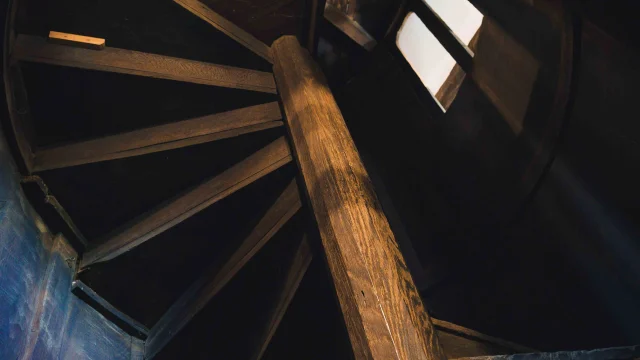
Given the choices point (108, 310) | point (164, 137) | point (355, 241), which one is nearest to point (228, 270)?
point (108, 310)

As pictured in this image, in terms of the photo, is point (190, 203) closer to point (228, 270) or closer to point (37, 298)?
point (228, 270)

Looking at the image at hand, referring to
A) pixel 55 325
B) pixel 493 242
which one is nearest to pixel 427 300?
pixel 493 242

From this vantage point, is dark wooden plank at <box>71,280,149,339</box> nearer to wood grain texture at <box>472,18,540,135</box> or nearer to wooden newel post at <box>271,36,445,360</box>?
wooden newel post at <box>271,36,445,360</box>

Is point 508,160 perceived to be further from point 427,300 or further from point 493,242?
point 427,300

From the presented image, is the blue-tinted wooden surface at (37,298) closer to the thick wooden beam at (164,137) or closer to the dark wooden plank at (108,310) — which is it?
the dark wooden plank at (108,310)

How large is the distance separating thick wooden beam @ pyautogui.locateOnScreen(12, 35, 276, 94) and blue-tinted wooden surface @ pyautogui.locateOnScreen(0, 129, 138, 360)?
558mm

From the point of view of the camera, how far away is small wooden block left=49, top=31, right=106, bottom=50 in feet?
10.1

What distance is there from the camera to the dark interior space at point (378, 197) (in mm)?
2488

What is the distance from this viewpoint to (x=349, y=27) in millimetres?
4184

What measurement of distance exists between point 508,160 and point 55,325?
2643 mm

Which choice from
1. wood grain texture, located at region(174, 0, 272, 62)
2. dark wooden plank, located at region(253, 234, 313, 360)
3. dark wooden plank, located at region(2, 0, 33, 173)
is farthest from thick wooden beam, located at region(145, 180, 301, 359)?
dark wooden plank, located at region(2, 0, 33, 173)

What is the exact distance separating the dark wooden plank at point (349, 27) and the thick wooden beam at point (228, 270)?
142cm

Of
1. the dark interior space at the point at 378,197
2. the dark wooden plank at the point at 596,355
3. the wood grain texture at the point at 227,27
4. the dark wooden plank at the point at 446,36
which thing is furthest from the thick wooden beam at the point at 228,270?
the dark wooden plank at the point at 596,355

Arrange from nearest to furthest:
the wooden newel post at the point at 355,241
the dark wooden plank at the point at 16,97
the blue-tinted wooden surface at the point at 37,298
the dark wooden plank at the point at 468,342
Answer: the wooden newel post at the point at 355,241 < the blue-tinted wooden surface at the point at 37,298 < the dark wooden plank at the point at 468,342 < the dark wooden plank at the point at 16,97
